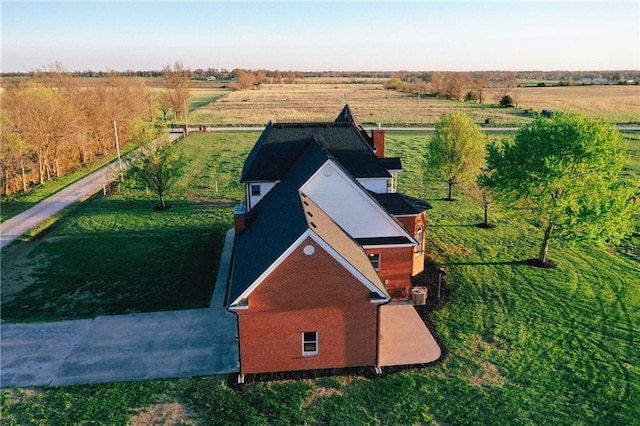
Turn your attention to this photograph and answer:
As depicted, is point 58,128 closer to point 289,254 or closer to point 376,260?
point 376,260

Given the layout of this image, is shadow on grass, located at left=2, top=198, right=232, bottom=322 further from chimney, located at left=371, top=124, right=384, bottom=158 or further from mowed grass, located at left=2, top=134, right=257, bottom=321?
chimney, located at left=371, top=124, right=384, bottom=158

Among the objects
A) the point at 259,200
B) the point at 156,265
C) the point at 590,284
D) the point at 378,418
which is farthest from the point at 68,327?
the point at 590,284

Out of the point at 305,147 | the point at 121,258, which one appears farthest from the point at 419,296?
the point at 121,258

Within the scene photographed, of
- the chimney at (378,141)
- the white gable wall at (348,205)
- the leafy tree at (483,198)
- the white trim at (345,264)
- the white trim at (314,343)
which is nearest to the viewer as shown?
the white trim at (345,264)

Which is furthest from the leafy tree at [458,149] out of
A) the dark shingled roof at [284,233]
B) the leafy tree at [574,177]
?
the dark shingled roof at [284,233]

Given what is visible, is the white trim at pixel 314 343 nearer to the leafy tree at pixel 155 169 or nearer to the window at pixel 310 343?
the window at pixel 310 343

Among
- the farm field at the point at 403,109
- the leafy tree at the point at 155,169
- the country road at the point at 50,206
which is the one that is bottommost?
the country road at the point at 50,206

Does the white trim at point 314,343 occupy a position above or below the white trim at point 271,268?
below
